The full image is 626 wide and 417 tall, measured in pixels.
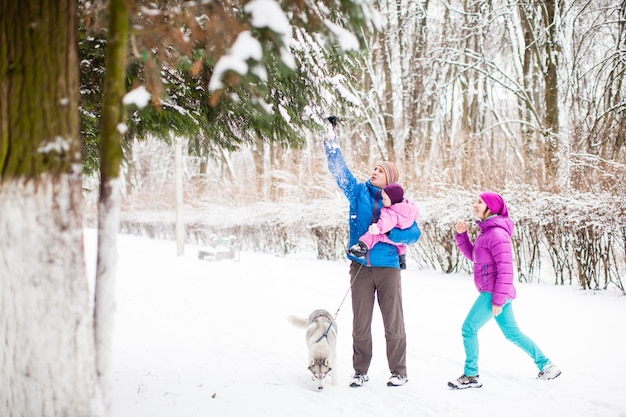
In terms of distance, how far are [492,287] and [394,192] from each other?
1.10m

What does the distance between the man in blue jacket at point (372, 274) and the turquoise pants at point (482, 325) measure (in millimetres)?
542

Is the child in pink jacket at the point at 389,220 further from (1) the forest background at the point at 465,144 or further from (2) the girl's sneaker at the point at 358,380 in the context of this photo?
(2) the girl's sneaker at the point at 358,380

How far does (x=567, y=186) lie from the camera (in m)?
7.19

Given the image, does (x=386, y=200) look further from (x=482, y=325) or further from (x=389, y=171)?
(x=482, y=325)

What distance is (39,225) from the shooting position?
1.90 metres

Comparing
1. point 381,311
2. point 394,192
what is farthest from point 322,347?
point 394,192

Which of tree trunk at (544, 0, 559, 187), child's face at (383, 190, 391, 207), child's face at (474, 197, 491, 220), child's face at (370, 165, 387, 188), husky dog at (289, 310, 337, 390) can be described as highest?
tree trunk at (544, 0, 559, 187)

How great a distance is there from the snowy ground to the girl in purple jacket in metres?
0.19

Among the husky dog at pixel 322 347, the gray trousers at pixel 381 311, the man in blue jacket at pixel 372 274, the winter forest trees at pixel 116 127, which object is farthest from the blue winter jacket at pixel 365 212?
the husky dog at pixel 322 347

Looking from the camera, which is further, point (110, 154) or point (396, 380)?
point (396, 380)

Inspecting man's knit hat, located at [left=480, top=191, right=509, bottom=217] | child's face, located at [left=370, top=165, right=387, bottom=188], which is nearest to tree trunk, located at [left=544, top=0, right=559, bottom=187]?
man's knit hat, located at [left=480, top=191, right=509, bottom=217]

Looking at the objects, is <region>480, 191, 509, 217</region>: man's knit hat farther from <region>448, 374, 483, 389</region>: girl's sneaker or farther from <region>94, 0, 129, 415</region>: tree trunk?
<region>94, 0, 129, 415</region>: tree trunk

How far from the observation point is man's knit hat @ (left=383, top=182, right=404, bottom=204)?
12.1 ft

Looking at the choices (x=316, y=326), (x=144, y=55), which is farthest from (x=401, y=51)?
(x=144, y=55)
